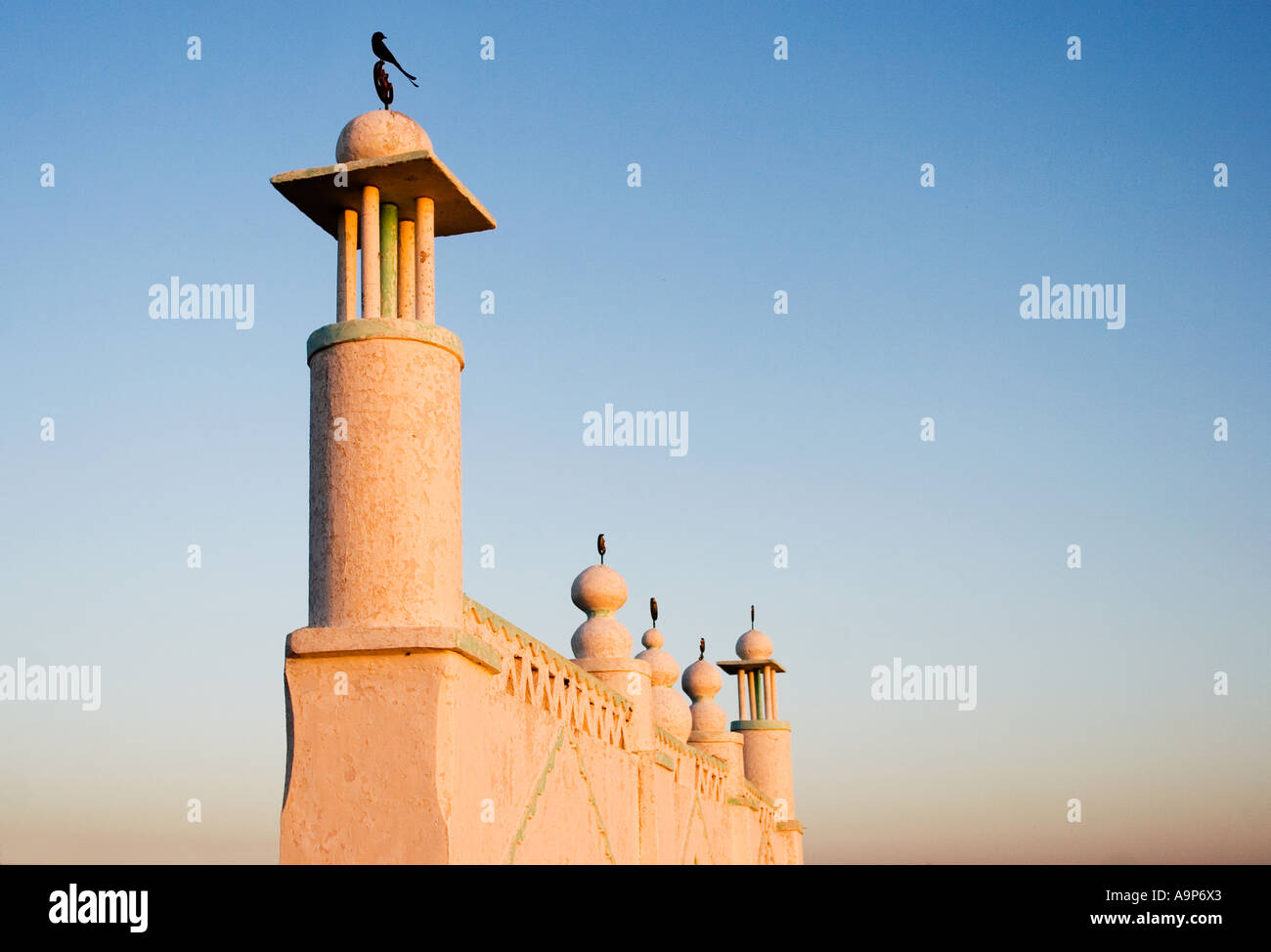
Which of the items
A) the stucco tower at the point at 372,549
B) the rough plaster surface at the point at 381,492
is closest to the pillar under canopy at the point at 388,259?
the stucco tower at the point at 372,549

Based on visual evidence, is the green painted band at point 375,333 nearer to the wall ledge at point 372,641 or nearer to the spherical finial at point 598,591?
the wall ledge at point 372,641

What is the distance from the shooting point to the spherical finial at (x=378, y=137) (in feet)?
37.1

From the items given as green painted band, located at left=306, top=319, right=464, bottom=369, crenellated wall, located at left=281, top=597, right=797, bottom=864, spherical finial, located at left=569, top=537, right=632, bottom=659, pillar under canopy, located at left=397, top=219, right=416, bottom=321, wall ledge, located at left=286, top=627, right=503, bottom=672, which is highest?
pillar under canopy, located at left=397, top=219, right=416, bottom=321

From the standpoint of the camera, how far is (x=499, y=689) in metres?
11.9

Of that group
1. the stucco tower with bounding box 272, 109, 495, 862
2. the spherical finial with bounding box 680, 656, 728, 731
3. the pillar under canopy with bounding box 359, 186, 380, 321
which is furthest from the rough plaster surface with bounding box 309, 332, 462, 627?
the spherical finial with bounding box 680, 656, 728, 731

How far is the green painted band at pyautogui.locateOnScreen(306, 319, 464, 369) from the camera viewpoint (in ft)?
35.3

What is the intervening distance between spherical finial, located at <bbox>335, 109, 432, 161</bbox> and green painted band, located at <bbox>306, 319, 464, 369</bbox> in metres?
1.34

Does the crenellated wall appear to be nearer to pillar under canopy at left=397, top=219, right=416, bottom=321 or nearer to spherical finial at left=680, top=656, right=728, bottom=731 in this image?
pillar under canopy at left=397, top=219, right=416, bottom=321

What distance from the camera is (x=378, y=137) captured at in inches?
445

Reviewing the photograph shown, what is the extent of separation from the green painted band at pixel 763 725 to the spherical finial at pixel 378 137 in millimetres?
18546

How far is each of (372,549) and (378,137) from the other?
318 cm
